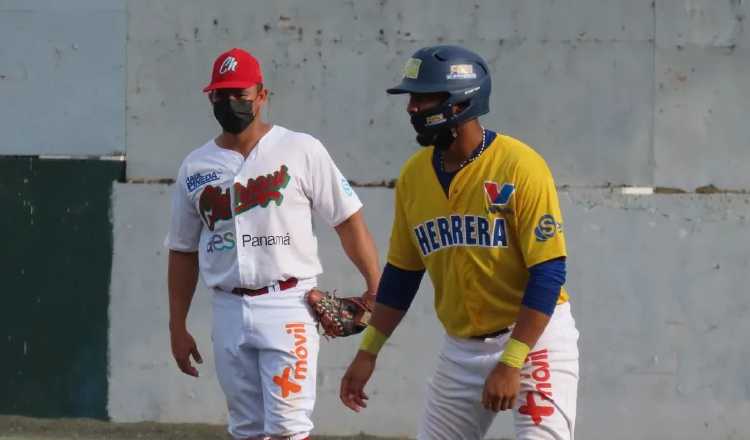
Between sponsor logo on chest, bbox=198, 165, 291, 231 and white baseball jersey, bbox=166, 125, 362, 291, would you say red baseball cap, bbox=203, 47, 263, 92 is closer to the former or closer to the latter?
white baseball jersey, bbox=166, 125, 362, 291

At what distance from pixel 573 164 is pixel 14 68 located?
3.53m

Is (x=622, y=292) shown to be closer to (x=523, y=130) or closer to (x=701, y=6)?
(x=523, y=130)

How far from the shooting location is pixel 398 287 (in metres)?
5.05

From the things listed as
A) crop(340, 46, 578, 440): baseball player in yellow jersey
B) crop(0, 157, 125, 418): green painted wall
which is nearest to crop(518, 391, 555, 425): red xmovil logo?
crop(340, 46, 578, 440): baseball player in yellow jersey

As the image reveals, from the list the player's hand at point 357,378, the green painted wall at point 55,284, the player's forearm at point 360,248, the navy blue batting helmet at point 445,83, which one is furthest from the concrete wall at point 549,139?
the navy blue batting helmet at point 445,83

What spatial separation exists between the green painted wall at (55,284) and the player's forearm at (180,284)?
227 centimetres

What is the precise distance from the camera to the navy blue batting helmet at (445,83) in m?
4.66

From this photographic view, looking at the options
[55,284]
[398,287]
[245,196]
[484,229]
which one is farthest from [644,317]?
[484,229]

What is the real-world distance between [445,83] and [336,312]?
173 centimetres

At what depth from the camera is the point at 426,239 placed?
4.87 m

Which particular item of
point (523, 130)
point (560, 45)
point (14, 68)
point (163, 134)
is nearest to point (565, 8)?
point (560, 45)

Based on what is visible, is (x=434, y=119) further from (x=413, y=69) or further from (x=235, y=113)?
(x=235, y=113)

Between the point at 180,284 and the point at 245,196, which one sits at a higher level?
the point at 245,196

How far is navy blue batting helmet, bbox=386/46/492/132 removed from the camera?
15.3 ft
